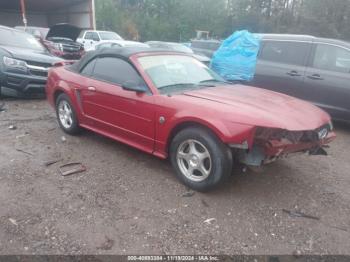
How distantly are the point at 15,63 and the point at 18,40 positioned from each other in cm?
138

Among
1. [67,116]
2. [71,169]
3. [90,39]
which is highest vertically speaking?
[67,116]

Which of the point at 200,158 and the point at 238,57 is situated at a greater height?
the point at 238,57

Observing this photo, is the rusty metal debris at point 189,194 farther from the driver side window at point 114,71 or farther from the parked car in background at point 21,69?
the parked car in background at point 21,69

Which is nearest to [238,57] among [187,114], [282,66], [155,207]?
[282,66]

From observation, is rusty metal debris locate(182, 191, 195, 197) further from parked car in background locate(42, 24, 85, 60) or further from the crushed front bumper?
parked car in background locate(42, 24, 85, 60)

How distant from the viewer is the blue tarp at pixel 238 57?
739 centimetres

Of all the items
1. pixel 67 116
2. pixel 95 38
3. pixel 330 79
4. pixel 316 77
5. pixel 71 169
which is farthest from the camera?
pixel 95 38

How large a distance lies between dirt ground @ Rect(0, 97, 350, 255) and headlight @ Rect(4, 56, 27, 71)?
3.01 meters

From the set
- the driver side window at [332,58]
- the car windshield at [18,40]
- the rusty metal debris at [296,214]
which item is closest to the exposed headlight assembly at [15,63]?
the car windshield at [18,40]

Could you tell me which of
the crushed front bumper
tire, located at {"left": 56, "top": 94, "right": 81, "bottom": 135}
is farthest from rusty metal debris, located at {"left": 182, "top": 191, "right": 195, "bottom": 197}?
tire, located at {"left": 56, "top": 94, "right": 81, "bottom": 135}

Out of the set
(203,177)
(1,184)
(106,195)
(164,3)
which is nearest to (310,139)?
(203,177)

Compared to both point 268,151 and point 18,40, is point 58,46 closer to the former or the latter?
point 18,40

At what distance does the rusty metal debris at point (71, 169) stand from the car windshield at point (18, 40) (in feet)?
16.7

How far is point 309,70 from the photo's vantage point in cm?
648
